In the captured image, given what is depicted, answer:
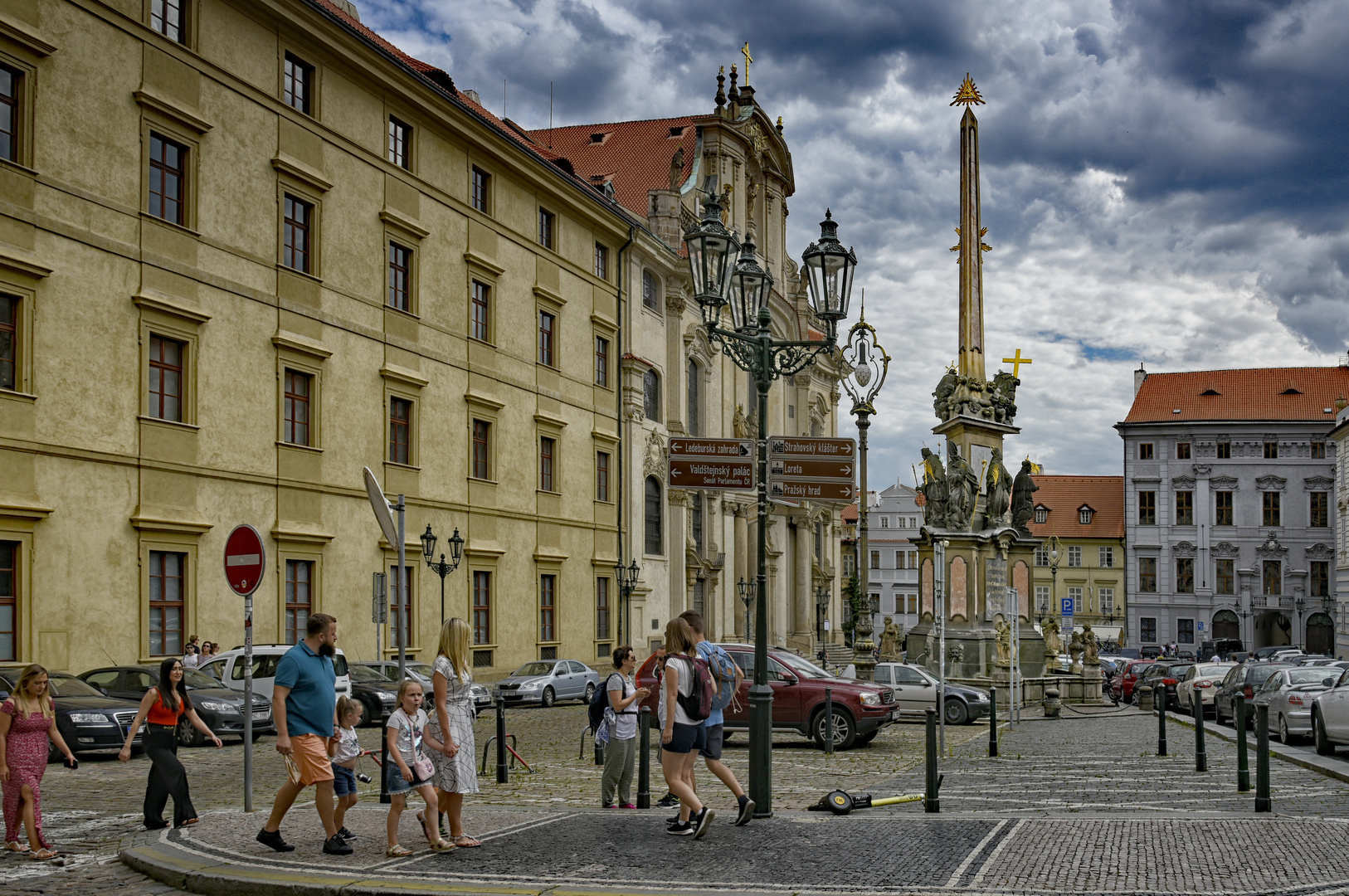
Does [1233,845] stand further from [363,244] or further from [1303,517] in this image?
[1303,517]

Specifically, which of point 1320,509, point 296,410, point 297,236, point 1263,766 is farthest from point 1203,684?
point 1320,509

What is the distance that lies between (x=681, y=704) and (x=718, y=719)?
2.67 feet

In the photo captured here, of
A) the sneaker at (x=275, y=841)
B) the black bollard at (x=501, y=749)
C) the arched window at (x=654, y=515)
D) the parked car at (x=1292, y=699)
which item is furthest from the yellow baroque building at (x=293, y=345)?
the parked car at (x=1292, y=699)

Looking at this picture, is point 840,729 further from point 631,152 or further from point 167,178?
point 631,152

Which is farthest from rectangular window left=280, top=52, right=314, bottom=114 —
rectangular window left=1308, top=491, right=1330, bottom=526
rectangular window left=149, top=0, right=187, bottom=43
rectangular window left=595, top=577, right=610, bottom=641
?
rectangular window left=1308, top=491, right=1330, bottom=526

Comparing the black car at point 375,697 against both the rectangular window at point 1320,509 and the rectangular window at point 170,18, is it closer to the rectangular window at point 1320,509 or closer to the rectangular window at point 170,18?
the rectangular window at point 170,18

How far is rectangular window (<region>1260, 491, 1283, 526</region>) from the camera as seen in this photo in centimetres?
8056

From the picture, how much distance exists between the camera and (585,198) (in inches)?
1726

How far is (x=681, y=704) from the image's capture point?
1047cm

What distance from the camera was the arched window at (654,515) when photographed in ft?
163

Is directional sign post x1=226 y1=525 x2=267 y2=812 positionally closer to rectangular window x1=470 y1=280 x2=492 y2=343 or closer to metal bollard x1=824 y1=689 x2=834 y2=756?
metal bollard x1=824 y1=689 x2=834 y2=756

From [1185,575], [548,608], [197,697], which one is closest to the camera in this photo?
[197,697]

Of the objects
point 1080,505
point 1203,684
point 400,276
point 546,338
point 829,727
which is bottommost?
point 1203,684

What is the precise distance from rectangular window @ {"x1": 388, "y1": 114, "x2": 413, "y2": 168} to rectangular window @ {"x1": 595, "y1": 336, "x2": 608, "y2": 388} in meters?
12.0
